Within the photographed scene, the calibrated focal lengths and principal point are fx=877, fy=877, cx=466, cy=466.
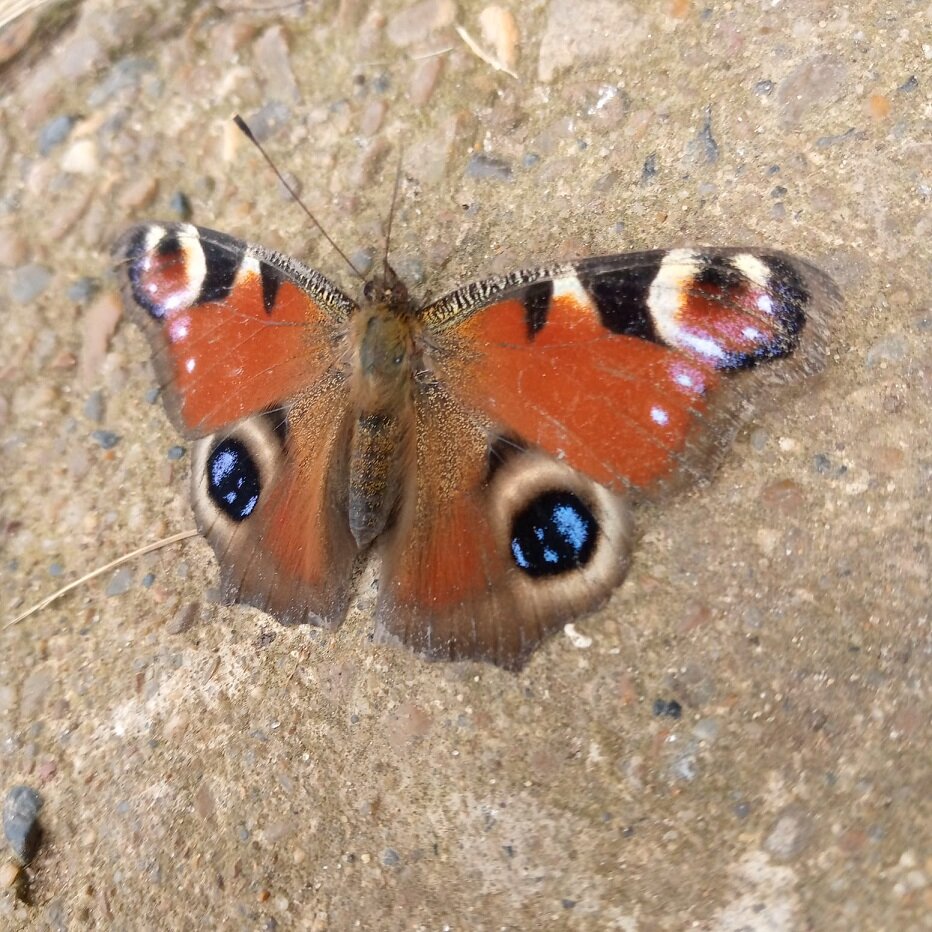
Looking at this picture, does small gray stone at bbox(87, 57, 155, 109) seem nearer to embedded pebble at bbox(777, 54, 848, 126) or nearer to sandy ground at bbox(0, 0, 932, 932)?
sandy ground at bbox(0, 0, 932, 932)

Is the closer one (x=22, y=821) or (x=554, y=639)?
(x=554, y=639)

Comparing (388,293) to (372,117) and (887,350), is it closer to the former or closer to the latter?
(372,117)

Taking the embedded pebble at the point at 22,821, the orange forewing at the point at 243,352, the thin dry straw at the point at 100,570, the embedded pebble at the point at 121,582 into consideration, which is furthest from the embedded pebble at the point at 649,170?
the embedded pebble at the point at 22,821

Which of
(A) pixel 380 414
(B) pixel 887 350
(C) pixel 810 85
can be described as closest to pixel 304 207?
(A) pixel 380 414

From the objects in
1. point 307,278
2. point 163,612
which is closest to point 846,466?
point 307,278

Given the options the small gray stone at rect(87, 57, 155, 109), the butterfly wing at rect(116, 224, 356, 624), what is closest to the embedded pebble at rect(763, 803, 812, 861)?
the butterfly wing at rect(116, 224, 356, 624)
